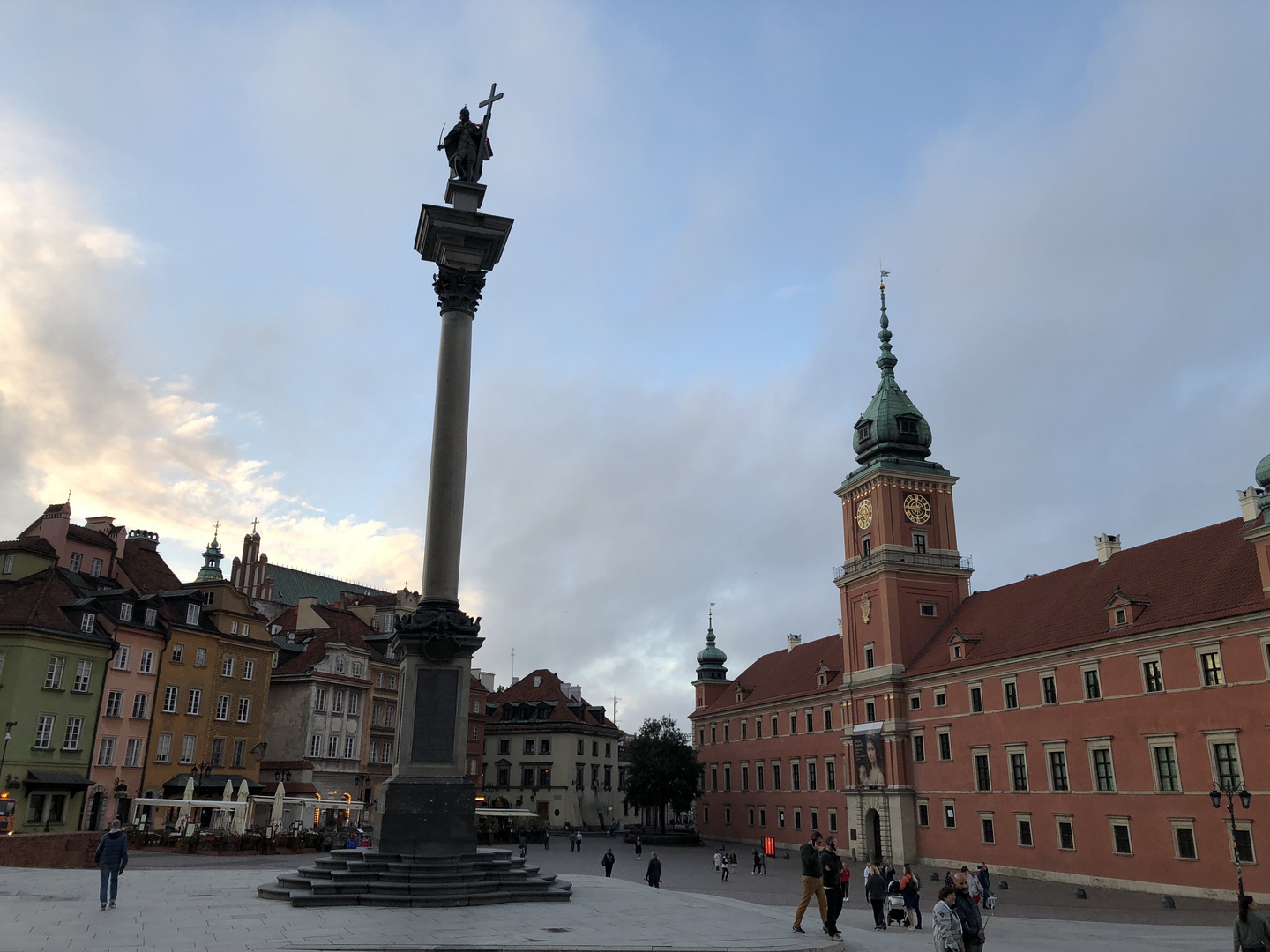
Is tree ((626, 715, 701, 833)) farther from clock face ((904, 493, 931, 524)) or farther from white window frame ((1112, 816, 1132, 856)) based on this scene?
white window frame ((1112, 816, 1132, 856))

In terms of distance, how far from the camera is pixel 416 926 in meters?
15.7

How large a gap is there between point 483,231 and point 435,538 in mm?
8194

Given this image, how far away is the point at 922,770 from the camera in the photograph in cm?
5988

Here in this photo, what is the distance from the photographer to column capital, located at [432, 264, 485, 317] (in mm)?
24141

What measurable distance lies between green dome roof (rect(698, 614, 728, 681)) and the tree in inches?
608

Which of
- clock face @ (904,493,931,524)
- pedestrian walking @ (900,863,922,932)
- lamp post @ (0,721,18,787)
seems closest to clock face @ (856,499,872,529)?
clock face @ (904,493,931,524)

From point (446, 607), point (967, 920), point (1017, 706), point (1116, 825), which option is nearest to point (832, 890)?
point (967, 920)

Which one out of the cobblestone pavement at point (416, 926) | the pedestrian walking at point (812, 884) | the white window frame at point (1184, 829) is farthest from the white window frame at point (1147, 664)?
the pedestrian walking at point (812, 884)

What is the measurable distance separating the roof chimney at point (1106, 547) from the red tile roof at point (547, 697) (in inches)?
2122

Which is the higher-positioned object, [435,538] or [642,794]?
[435,538]

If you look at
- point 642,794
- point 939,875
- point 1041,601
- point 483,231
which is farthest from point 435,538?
point 642,794

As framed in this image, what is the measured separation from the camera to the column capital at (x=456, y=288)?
2414 centimetres

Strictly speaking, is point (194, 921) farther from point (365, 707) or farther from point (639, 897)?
point (365, 707)

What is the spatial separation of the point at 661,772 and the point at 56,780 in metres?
50.3
